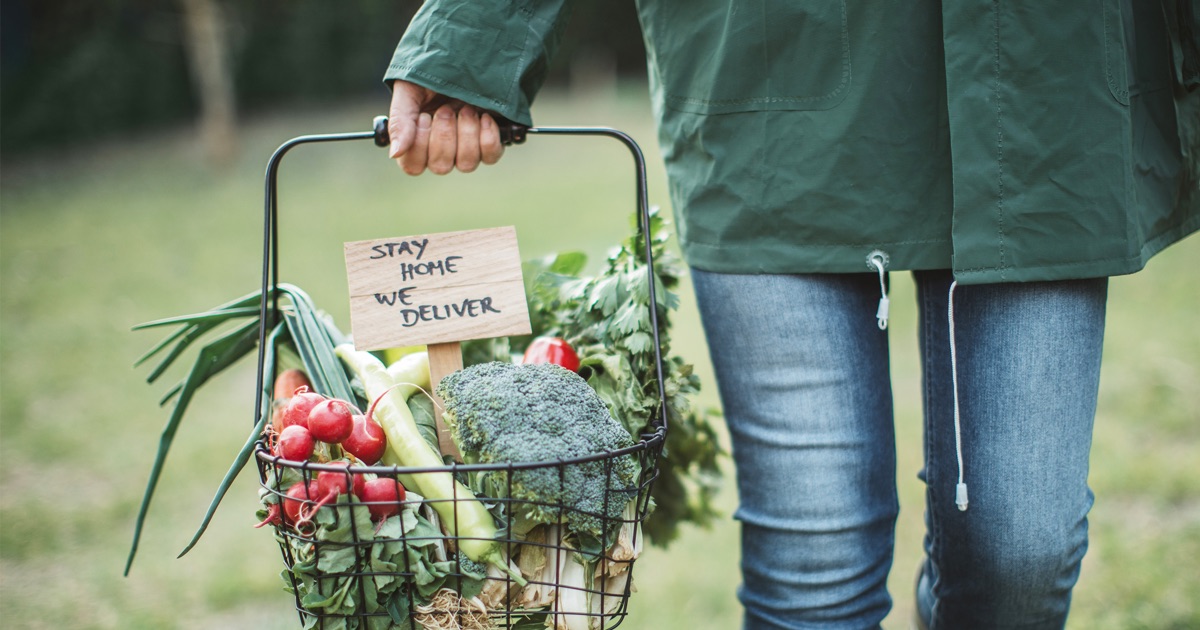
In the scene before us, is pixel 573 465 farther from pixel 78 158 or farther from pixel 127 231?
pixel 78 158

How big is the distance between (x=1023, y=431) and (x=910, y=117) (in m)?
0.48

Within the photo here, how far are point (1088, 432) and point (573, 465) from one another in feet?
2.62

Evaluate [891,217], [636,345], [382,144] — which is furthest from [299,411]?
[891,217]

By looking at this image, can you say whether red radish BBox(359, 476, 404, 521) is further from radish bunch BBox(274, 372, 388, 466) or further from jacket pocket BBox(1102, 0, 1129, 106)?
jacket pocket BBox(1102, 0, 1129, 106)

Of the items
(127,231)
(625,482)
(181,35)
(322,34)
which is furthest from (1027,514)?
(322,34)

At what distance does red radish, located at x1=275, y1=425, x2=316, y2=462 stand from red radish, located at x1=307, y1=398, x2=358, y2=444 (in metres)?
0.02

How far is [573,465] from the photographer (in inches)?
46.4

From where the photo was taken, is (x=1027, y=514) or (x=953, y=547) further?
(x=953, y=547)

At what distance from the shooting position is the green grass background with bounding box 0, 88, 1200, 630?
249 centimetres

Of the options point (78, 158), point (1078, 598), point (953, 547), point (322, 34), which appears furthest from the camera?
point (322, 34)

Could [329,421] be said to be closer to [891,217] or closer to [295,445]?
[295,445]

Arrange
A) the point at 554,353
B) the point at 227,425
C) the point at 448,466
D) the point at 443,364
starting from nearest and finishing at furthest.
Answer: the point at 448,466 < the point at 443,364 < the point at 554,353 < the point at 227,425

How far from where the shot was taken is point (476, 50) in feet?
4.39

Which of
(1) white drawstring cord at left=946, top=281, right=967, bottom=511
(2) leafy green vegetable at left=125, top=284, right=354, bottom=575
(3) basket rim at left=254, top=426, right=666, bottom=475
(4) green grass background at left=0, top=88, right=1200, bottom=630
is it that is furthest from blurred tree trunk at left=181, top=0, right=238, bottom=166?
(1) white drawstring cord at left=946, top=281, right=967, bottom=511
